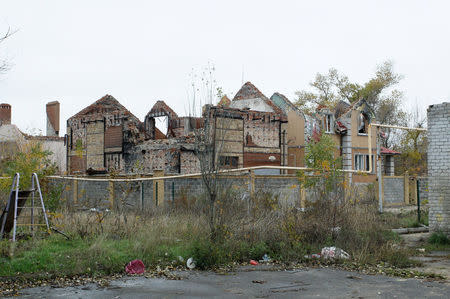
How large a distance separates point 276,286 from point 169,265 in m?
2.40

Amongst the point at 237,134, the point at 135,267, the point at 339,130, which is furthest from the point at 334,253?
the point at 339,130

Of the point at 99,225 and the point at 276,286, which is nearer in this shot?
the point at 276,286

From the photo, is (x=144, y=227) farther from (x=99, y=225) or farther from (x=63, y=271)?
(x=63, y=271)

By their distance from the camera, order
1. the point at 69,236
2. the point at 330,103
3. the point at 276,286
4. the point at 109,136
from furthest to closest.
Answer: the point at 330,103 → the point at 109,136 → the point at 69,236 → the point at 276,286

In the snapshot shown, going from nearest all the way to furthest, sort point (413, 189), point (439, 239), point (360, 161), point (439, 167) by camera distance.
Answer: point (439, 239) < point (439, 167) < point (413, 189) < point (360, 161)

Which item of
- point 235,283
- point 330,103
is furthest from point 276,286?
point 330,103

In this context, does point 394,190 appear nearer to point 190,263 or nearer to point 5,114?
point 190,263

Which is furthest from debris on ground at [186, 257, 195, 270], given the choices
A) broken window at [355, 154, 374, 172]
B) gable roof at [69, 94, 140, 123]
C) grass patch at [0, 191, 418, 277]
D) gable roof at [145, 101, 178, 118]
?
broken window at [355, 154, 374, 172]

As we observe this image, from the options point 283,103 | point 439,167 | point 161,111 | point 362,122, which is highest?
point 283,103

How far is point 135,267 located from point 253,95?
1149 inches

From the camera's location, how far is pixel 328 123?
36.5 metres

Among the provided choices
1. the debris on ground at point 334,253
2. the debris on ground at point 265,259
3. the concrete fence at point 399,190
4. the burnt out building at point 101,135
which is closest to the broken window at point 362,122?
the concrete fence at point 399,190

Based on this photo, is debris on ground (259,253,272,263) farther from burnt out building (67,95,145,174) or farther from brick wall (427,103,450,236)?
burnt out building (67,95,145,174)

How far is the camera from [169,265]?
384 inches
